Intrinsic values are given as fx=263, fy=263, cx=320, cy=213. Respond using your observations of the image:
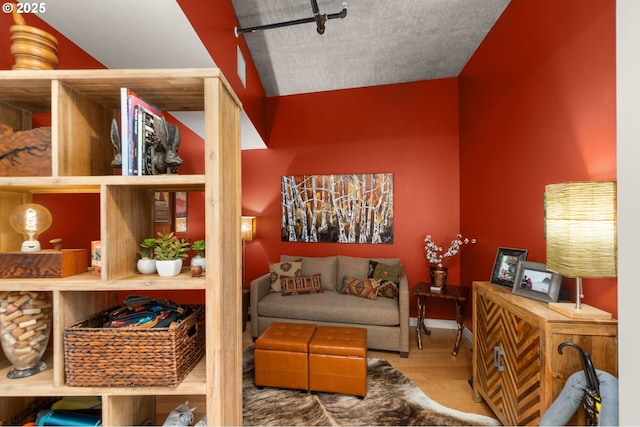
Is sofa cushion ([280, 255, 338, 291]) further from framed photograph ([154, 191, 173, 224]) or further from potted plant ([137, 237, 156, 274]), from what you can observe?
potted plant ([137, 237, 156, 274])

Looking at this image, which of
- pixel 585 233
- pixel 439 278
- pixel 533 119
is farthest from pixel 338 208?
pixel 585 233

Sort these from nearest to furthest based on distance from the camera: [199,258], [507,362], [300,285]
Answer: [199,258]
[507,362]
[300,285]

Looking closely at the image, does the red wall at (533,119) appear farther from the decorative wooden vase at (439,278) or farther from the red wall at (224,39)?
the red wall at (224,39)

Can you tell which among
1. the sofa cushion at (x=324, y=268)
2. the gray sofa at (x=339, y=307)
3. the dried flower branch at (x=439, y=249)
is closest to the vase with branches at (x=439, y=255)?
the dried flower branch at (x=439, y=249)

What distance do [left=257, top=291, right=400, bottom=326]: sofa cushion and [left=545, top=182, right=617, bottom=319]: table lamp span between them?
1.75 m

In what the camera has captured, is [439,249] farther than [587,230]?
Yes

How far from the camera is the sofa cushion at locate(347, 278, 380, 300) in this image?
3277 mm

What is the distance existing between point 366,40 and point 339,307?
2.98 meters

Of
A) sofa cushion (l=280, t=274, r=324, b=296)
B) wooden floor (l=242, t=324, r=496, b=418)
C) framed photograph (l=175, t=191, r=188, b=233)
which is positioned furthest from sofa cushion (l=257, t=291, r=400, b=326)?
framed photograph (l=175, t=191, r=188, b=233)

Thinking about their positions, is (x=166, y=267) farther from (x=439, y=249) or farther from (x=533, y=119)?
(x=439, y=249)

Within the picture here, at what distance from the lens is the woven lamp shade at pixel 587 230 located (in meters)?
1.32

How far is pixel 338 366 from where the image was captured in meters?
2.20

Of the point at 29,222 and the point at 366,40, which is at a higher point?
the point at 366,40

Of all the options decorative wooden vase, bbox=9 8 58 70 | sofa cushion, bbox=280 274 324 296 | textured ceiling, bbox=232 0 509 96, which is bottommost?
sofa cushion, bbox=280 274 324 296
